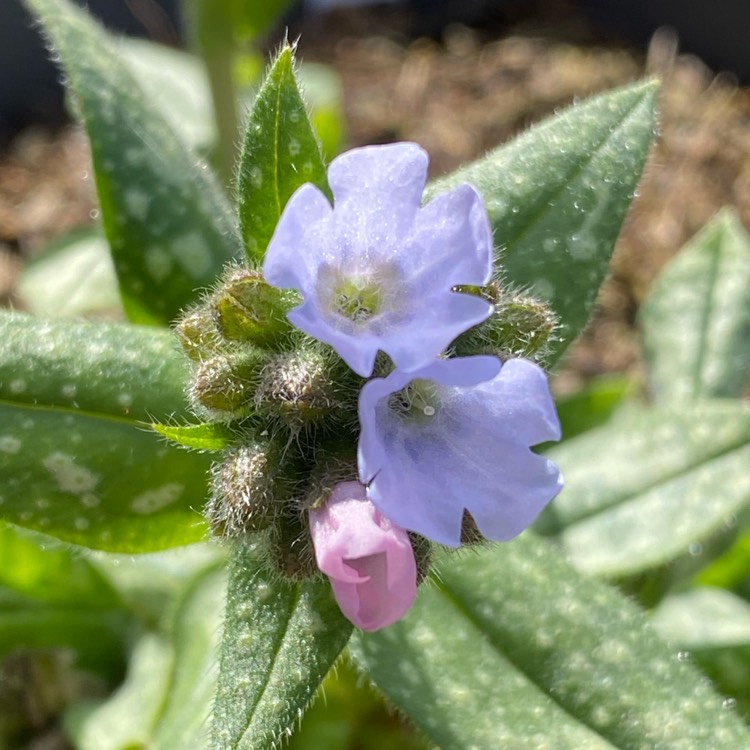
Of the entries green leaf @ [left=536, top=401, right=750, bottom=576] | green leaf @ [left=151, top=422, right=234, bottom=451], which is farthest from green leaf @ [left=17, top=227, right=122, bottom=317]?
green leaf @ [left=151, top=422, right=234, bottom=451]

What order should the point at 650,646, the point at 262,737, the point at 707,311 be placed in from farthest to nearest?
the point at 707,311
the point at 650,646
the point at 262,737

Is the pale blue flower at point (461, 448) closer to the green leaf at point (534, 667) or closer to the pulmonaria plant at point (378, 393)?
the pulmonaria plant at point (378, 393)

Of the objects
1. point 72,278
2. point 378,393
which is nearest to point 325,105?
point 72,278

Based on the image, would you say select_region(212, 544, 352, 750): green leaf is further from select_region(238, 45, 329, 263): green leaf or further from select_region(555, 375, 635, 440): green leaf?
select_region(555, 375, 635, 440): green leaf

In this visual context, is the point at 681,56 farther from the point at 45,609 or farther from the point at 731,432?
the point at 45,609

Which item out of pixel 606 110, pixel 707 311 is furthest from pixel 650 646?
pixel 707 311

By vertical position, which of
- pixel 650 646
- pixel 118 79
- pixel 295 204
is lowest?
pixel 650 646
